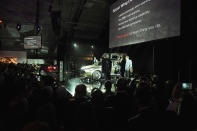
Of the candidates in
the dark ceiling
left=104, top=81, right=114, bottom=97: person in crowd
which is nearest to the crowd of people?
left=104, top=81, right=114, bottom=97: person in crowd

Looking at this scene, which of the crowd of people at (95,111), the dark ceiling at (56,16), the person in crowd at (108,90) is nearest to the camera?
the crowd of people at (95,111)

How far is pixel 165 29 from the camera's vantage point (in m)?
3.46

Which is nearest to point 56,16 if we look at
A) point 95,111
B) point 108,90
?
point 108,90

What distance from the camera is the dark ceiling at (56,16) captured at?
8.09 meters

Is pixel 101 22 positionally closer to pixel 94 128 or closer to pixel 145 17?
pixel 145 17

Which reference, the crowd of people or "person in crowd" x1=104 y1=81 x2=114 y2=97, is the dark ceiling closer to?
"person in crowd" x1=104 y1=81 x2=114 y2=97

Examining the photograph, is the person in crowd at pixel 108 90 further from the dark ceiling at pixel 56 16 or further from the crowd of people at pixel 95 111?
the dark ceiling at pixel 56 16

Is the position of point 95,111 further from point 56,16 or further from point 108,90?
point 56,16

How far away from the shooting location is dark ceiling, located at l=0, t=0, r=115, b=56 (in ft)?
26.5

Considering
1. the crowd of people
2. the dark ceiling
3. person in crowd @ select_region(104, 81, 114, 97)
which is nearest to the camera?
the crowd of people

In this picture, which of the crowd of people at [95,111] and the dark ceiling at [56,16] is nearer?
the crowd of people at [95,111]

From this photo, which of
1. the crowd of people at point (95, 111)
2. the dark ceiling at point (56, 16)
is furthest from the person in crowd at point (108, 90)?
the dark ceiling at point (56, 16)

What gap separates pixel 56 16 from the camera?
25.2 feet

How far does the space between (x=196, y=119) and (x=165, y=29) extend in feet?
6.35
